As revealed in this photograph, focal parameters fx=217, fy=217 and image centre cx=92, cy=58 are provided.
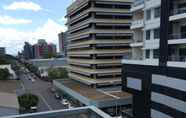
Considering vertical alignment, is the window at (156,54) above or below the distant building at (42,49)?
below

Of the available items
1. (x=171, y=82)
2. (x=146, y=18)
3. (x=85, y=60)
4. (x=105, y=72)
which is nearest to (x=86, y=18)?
(x=85, y=60)

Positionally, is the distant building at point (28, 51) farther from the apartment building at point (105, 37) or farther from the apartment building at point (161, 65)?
the apartment building at point (161, 65)

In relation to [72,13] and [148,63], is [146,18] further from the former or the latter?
[72,13]

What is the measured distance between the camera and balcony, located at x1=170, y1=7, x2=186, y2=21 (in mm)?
14498

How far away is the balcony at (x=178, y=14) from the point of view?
47.6 ft

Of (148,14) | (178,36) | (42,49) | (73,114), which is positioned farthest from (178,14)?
(42,49)

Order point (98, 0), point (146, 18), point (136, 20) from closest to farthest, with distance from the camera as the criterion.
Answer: point (146, 18), point (136, 20), point (98, 0)

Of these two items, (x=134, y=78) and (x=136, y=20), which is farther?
(x=136, y=20)

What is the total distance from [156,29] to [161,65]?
3135mm

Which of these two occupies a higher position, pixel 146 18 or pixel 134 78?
pixel 146 18

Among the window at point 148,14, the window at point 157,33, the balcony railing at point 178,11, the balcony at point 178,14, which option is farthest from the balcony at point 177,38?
the window at point 148,14

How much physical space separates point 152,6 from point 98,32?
13909mm

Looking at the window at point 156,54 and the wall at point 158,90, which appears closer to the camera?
the wall at point 158,90

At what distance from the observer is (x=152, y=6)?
17.6 m
